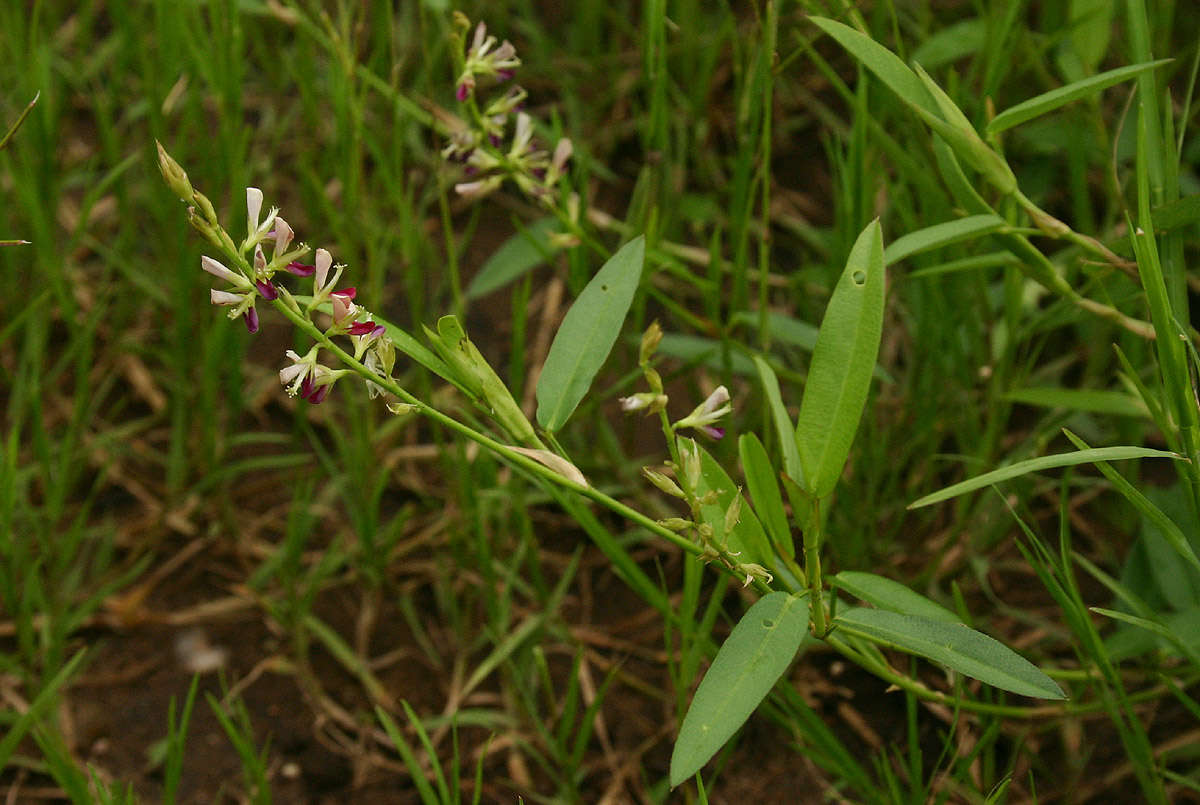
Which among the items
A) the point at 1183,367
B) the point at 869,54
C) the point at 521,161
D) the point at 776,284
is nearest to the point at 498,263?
the point at 521,161

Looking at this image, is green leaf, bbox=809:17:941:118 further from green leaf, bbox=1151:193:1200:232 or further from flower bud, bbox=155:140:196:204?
flower bud, bbox=155:140:196:204

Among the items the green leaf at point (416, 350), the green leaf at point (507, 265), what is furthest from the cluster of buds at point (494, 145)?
the green leaf at point (416, 350)

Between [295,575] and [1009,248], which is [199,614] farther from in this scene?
[1009,248]

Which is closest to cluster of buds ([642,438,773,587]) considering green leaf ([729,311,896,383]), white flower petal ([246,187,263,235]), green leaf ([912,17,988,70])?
white flower petal ([246,187,263,235])

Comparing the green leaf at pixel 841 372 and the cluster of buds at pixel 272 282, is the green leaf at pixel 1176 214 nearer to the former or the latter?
the green leaf at pixel 841 372

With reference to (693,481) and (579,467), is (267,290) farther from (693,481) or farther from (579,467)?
(579,467)
